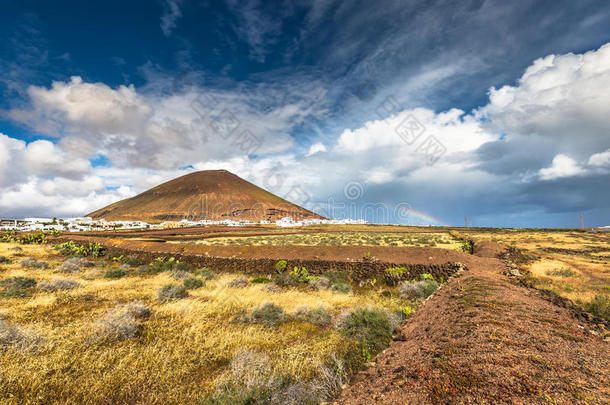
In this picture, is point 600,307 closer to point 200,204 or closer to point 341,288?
point 341,288

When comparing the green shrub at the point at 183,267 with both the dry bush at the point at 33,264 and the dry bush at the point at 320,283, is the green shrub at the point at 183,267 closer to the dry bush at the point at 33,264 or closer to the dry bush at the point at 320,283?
the dry bush at the point at 33,264

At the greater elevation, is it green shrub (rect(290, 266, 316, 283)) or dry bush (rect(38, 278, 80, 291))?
dry bush (rect(38, 278, 80, 291))

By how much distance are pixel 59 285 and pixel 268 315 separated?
11090 millimetres

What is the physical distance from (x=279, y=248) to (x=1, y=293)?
47.2ft

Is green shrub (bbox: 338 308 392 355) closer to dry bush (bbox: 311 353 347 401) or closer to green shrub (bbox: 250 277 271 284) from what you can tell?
dry bush (bbox: 311 353 347 401)

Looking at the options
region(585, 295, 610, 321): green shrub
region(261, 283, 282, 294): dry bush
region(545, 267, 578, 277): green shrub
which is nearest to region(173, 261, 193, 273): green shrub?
region(261, 283, 282, 294): dry bush

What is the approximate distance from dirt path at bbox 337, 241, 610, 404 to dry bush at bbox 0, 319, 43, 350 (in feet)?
25.4

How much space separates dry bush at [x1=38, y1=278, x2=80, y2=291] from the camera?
38.1ft

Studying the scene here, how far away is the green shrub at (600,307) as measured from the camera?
803 cm

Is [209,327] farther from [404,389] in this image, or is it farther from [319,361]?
[404,389]

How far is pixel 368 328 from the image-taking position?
7469 mm

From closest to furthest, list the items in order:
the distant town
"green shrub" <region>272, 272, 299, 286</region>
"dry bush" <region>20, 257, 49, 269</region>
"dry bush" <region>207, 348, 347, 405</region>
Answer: "dry bush" <region>207, 348, 347, 405</region>, "green shrub" <region>272, 272, 299, 286</region>, "dry bush" <region>20, 257, 49, 269</region>, the distant town

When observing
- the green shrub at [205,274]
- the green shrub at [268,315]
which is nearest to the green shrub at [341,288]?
the green shrub at [268,315]

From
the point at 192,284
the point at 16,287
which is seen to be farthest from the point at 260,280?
the point at 16,287
